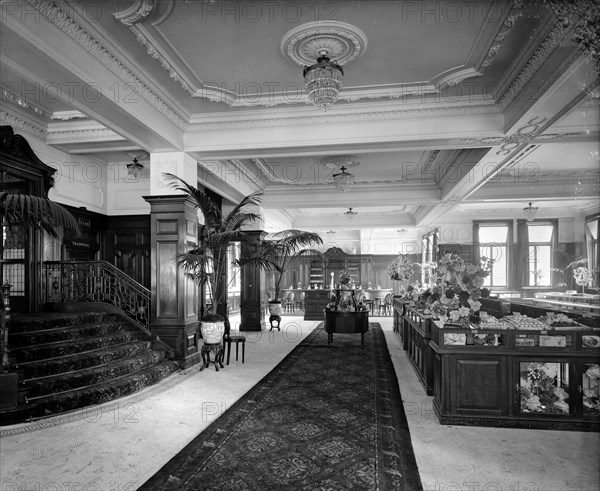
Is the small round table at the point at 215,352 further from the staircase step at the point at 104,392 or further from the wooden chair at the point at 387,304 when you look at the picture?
the wooden chair at the point at 387,304

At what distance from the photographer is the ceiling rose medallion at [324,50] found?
404cm

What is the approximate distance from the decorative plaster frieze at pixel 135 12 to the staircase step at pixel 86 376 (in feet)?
11.7

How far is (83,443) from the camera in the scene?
3.51 meters

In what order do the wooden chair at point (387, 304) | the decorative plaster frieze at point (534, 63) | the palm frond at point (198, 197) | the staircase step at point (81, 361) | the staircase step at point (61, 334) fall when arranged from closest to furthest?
the decorative plaster frieze at point (534, 63) < the staircase step at point (81, 361) < the staircase step at point (61, 334) < the palm frond at point (198, 197) < the wooden chair at point (387, 304)

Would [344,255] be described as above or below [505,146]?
below

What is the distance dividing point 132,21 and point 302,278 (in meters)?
15.0

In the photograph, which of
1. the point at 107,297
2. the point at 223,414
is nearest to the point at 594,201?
the point at 223,414

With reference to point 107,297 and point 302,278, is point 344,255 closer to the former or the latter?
point 302,278

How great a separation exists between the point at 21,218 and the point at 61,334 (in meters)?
2.08

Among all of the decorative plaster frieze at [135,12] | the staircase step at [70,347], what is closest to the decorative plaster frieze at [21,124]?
the staircase step at [70,347]

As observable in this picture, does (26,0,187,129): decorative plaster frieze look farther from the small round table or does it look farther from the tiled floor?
the tiled floor

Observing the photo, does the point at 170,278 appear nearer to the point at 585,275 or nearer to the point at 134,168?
the point at 134,168

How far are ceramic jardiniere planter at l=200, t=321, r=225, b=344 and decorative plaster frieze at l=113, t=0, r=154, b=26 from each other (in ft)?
12.7

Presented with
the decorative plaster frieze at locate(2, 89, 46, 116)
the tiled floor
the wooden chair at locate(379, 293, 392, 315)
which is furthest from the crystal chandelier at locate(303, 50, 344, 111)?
the wooden chair at locate(379, 293, 392, 315)
